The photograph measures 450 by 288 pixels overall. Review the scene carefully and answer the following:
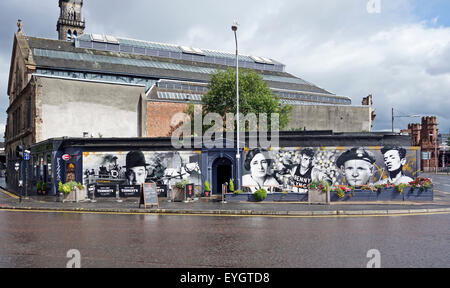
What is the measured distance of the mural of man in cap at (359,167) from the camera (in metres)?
23.5

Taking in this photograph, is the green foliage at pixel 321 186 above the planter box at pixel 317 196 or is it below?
above

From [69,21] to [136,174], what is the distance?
67.6 metres

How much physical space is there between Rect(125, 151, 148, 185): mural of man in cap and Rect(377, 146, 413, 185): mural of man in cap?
15193 mm

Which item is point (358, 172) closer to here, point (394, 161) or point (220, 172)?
point (394, 161)

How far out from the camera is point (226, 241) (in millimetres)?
9859

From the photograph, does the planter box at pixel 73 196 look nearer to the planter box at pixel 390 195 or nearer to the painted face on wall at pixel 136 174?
the painted face on wall at pixel 136 174

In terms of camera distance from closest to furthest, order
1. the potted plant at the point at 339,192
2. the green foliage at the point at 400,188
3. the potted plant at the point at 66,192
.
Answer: the potted plant at the point at 339,192
the green foliage at the point at 400,188
the potted plant at the point at 66,192

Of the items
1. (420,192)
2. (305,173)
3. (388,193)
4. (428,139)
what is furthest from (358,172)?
(428,139)

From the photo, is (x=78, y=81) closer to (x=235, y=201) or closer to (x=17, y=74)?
(x=17, y=74)

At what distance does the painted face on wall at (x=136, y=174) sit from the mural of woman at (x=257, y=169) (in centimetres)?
677

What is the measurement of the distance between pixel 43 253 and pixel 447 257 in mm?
8785

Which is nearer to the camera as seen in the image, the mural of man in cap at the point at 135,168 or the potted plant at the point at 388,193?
the potted plant at the point at 388,193

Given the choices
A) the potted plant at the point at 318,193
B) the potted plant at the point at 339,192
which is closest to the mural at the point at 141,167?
the potted plant at the point at 318,193
